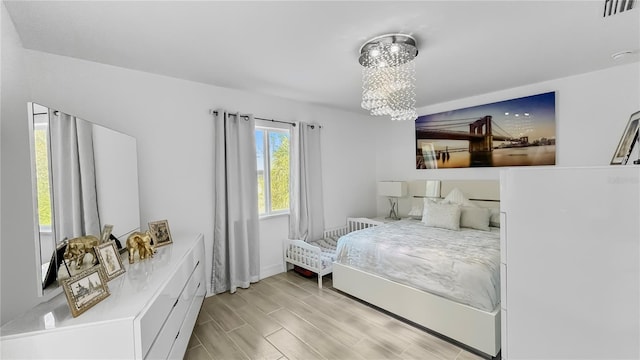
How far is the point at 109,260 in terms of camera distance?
1706mm

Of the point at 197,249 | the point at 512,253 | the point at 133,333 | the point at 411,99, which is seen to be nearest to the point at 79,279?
the point at 133,333

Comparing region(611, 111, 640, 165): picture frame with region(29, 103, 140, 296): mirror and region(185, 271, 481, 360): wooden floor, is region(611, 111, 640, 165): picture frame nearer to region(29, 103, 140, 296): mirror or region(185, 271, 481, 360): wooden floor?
region(185, 271, 481, 360): wooden floor

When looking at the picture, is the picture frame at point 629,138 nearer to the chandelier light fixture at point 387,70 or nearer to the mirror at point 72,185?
Answer: the chandelier light fixture at point 387,70

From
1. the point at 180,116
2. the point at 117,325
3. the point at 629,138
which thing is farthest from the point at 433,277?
the point at 180,116

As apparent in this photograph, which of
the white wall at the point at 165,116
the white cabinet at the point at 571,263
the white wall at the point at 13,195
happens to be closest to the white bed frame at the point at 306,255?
the white wall at the point at 165,116

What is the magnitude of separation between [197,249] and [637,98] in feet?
16.0

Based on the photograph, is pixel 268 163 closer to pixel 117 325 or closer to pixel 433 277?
pixel 433 277

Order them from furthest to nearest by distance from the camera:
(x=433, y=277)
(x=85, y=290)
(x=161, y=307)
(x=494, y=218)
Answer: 1. (x=494, y=218)
2. (x=433, y=277)
3. (x=161, y=307)
4. (x=85, y=290)

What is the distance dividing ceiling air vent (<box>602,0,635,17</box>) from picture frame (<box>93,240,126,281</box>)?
11.9ft

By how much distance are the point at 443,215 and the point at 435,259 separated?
1257 mm

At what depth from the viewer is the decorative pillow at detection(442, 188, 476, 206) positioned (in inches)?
146

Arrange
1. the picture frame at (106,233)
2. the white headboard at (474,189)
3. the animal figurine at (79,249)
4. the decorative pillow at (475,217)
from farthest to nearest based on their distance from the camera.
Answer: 1. the white headboard at (474,189)
2. the decorative pillow at (475,217)
3. the picture frame at (106,233)
4. the animal figurine at (79,249)

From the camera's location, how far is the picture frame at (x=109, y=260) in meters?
1.63

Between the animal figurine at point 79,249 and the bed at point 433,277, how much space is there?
7.59 feet
